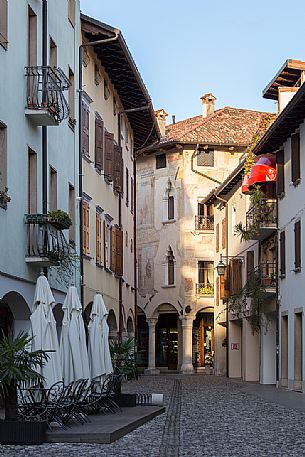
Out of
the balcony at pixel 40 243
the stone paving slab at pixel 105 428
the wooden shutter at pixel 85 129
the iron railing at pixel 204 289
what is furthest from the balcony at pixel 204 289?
the balcony at pixel 40 243

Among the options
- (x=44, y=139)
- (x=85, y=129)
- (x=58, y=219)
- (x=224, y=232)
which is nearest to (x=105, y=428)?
(x=58, y=219)

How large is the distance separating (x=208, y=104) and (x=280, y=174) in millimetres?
29418

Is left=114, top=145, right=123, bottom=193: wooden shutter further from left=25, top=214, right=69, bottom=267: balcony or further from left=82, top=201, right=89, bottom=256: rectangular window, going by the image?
left=25, top=214, right=69, bottom=267: balcony

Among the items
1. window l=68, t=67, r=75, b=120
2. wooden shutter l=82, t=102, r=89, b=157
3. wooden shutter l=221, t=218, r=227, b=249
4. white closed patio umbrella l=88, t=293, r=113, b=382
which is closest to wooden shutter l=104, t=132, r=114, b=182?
wooden shutter l=82, t=102, r=89, b=157

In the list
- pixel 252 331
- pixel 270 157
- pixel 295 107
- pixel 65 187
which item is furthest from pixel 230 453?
pixel 252 331

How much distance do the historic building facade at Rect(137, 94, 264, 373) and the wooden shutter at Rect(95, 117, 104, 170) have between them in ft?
78.5

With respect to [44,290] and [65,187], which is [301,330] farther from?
[44,290]

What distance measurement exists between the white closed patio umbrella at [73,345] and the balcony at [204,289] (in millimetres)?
37069

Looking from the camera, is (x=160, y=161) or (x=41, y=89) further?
(x=160, y=161)

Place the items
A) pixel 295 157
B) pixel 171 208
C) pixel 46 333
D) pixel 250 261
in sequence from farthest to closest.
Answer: pixel 171 208 → pixel 250 261 → pixel 295 157 → pixel 46 333

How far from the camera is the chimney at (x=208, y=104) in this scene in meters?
62.3

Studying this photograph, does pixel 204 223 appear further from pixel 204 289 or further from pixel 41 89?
pixel 41 89

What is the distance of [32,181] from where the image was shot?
21.2 metres

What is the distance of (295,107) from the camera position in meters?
28.1
